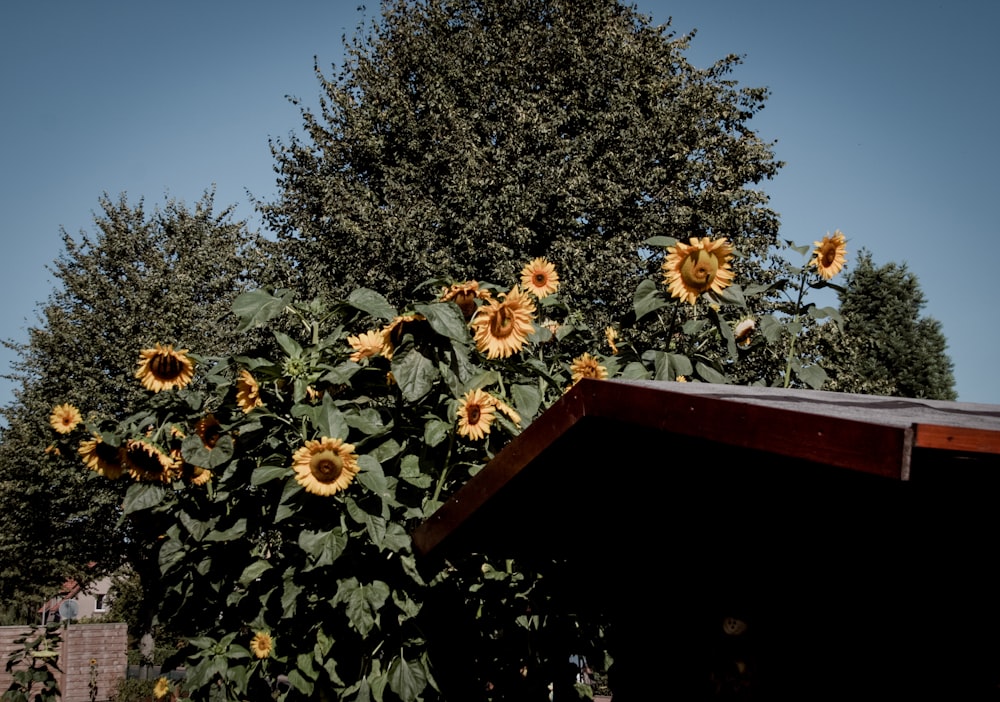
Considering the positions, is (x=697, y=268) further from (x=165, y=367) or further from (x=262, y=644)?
(x=165, y=367)

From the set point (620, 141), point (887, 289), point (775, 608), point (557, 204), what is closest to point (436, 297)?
Result: point (775, 608)

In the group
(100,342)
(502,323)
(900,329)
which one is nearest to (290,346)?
(502,323)

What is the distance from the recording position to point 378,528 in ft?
7.62

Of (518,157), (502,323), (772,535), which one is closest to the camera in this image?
(772,535)

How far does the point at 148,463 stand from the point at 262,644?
75 cm

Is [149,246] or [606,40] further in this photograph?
[149,246]

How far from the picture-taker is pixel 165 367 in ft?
10.5

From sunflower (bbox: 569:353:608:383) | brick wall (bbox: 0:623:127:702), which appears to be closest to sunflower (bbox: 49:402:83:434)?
sunflower (bbox: 569:353:608:383)

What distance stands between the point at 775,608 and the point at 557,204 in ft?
44.3

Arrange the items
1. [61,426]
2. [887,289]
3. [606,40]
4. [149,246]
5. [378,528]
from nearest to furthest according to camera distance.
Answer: [378,528], [61,426], [606,40], [149,246], [887,289]

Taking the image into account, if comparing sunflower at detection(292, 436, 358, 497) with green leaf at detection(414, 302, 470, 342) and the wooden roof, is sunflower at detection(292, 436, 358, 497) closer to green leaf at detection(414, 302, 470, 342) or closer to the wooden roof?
the wooden roof

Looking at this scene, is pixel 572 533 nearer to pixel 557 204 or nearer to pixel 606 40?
pixel 557 204

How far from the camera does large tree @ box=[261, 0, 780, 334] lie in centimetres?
1418

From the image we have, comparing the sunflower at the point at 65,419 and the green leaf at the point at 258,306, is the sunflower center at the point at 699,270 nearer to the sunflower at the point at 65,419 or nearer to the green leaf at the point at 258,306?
the green leaf at the point at 258,306
